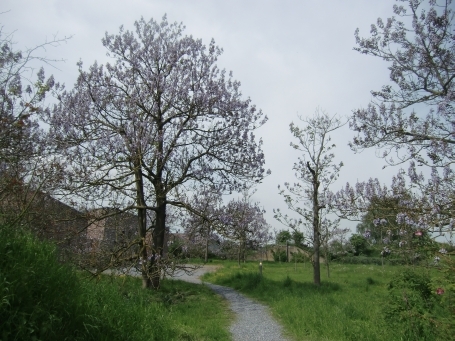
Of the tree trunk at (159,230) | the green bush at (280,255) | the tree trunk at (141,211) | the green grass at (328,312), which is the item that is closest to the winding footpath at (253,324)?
the green grass at (328,312)

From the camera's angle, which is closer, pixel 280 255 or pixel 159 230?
pixel 159 230

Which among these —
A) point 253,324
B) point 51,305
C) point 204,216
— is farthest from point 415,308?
point 204,216

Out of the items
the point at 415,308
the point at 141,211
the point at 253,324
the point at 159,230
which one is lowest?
the point at 253,324

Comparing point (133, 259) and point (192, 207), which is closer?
point (133, 259)

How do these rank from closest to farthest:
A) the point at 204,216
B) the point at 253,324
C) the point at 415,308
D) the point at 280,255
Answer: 1. the point at 415,308
2. the point at 253,324
3. the point at 204,216
4. the point at 280,255

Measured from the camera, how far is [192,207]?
38.3 ft

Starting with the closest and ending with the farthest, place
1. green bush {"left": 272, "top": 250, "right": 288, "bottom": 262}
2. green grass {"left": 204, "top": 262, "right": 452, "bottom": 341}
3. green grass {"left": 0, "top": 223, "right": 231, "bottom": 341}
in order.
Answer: green grass {"left": 0, "top": 223, "right": 231, "bottom": 341}, green grass {"left": 204, "top": 262, "right": 452, "bottom": 341}, green bush {"left": 272, "top": 250, "right": 288, "bottom": 262}

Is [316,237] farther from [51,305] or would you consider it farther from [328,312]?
[51,305]

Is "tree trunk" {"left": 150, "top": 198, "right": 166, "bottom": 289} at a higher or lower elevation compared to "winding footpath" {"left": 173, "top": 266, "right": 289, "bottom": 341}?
higher

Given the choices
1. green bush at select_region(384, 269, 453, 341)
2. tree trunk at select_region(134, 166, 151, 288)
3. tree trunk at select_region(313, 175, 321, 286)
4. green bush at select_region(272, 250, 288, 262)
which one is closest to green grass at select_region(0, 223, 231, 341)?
green bush at select_region(384, 269, 453, 341)

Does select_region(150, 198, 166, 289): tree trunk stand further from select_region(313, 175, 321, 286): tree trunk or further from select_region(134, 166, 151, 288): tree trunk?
select_region(313, 175, 321, 286): tree trunk

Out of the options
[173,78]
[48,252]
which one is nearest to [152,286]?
[173,78]

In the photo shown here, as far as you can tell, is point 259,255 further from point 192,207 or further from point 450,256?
point 450,256

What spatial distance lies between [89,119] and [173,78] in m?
2.77
